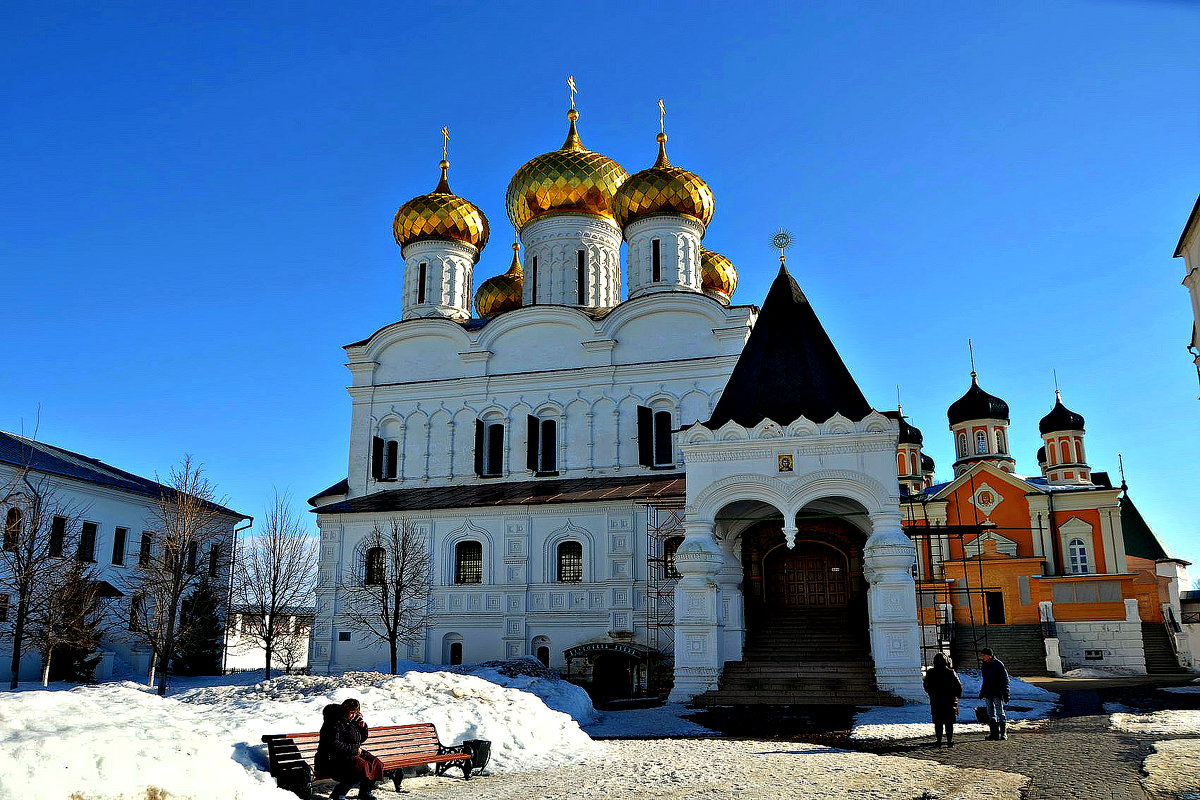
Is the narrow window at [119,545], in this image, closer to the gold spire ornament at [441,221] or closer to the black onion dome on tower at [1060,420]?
the gold spire ornament at [441,221]

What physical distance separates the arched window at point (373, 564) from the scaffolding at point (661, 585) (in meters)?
6.59

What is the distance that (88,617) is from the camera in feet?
73.9

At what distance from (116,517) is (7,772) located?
Result: 23088 mm

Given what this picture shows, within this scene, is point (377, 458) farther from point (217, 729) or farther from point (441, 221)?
point (217, 729)

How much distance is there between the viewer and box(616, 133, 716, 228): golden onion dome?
2698cm

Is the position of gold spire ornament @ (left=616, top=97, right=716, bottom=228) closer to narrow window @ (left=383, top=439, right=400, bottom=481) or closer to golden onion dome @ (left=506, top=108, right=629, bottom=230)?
golden onion dome @ (left=506, top=108, right=629, bottom=230)

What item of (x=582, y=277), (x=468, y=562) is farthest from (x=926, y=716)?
(x=582, y=277)

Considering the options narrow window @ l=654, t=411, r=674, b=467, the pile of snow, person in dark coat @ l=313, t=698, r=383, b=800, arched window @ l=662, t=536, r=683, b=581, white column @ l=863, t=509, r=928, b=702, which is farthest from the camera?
narrow window @ l=654, t=411, r=674, b=467

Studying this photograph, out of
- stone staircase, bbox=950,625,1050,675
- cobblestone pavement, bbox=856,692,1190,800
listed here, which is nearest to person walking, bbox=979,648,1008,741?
cobblestone pavement, bbox=856,692,1190,800

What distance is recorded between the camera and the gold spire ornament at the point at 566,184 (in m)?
28.2

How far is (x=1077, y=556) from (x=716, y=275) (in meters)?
14.6

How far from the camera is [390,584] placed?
72.5ft

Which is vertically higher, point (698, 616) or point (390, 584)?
point (390, 584)

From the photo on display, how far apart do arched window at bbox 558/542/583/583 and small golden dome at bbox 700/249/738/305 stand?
11.5 m
